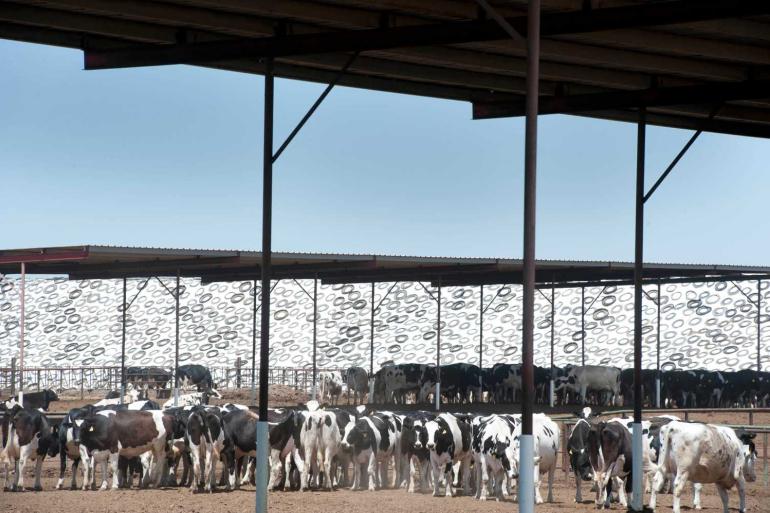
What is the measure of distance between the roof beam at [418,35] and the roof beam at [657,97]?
313 cm

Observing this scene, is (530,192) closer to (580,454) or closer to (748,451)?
(580,454)

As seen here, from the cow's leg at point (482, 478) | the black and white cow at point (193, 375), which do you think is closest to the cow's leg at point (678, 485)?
the cow's leg at point (482, 478)

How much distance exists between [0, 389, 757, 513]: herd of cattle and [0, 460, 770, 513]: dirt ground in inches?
19.7


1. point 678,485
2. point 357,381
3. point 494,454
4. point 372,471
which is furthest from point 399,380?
point 678,485

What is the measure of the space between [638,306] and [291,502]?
6.29m

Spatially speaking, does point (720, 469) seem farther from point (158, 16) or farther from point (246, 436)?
point (158, 16)

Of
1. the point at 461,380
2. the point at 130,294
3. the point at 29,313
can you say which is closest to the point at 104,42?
the point at 461,380

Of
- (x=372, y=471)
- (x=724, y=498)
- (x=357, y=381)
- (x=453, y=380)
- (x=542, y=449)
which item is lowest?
(x=372, y=471)

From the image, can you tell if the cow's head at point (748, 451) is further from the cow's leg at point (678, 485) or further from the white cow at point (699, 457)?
the cow's leg at point (678, 485)

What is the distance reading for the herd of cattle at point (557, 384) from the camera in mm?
47500

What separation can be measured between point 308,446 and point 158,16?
34.4ft

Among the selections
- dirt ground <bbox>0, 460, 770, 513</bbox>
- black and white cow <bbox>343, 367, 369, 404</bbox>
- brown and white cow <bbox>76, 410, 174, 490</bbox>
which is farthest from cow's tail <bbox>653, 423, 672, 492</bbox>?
black and white cow <bbox>343, 367, 369, 404</bbox>

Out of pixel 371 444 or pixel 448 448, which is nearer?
pixel 448 448

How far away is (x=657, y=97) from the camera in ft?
52.5
